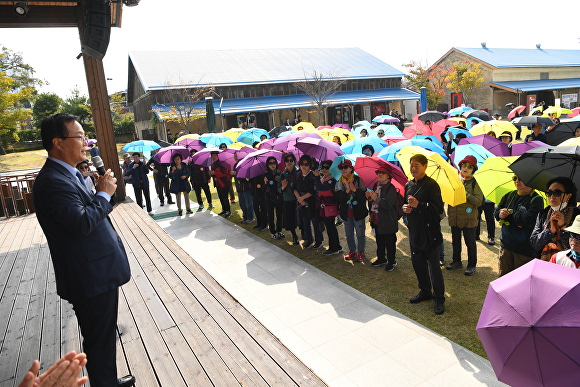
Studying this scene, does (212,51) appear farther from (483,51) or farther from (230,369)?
(230,369)

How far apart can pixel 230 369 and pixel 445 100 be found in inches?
1837

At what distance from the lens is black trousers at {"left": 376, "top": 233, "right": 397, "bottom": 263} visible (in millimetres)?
6684

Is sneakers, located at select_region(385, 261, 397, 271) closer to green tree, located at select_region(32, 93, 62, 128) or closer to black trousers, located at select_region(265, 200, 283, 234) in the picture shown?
black trousers, located at select_region(265, 200, 283, 234)

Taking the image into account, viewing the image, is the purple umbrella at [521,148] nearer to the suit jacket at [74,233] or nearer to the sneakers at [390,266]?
the sneakers at [390,266]

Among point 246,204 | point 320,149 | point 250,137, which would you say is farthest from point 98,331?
point 250,137

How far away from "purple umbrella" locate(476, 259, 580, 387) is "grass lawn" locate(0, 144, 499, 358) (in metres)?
2.31

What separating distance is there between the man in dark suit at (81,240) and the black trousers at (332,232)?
5.17 meters

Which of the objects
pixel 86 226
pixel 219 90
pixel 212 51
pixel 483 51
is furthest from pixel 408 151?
pixel 483 51

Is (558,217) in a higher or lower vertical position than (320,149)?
lower

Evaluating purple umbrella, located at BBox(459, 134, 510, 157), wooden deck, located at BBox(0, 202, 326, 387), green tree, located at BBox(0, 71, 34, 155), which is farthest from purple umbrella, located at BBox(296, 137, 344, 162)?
green tree, located at BBox(0, 71, 34, 155)

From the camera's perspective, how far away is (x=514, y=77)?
41625mm

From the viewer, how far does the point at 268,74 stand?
37875 mm

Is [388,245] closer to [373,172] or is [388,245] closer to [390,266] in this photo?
[390,266]

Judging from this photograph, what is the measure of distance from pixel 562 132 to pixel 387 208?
6.01 m
